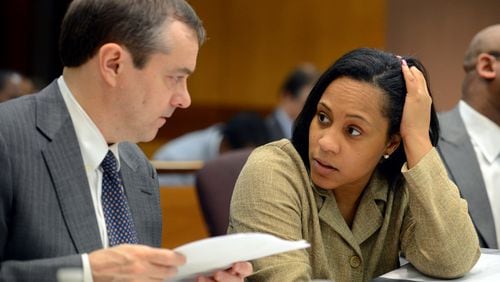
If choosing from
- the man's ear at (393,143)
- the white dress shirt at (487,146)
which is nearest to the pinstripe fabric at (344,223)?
the man's ear at (393,143)

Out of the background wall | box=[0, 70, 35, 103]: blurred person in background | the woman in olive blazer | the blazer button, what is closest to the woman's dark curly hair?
the woman in olive blazer

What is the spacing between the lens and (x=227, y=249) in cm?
171

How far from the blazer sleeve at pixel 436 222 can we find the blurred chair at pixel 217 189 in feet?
3.62

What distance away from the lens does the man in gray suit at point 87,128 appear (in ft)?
5.92

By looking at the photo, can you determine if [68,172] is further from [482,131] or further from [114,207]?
[482,131]

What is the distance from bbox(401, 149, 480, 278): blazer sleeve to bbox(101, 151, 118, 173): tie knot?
0.73 m

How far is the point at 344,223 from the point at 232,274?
45cm

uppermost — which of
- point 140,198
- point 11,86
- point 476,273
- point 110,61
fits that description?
point 110,61

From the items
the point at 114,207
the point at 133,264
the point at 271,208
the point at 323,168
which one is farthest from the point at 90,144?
the point at 323,168

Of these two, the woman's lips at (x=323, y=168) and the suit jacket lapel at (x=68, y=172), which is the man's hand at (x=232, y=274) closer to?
the suit jacket lapel at (x=68, y=172)

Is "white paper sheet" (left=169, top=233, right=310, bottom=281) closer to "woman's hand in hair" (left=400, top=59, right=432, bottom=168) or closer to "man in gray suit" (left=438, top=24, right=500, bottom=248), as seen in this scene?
"woman's hand in hair" (left=400, top=59, right=432, bottom=168)

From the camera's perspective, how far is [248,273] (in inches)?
77.6

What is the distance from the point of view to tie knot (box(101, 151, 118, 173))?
202cm

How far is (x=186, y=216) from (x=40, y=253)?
319 cm
